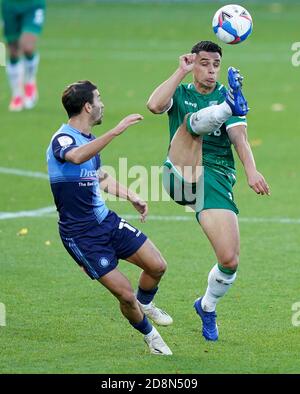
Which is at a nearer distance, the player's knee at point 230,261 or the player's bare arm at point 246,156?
the player's bare arm at point 246,156

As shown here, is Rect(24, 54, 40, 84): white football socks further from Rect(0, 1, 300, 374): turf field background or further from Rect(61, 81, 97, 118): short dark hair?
Rect(61, 81, 97, 118): short dark hair

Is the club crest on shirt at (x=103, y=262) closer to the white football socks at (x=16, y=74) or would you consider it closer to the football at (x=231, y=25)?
the football at (x=231, y=25)

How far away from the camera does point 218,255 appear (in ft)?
30.8

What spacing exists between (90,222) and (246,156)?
1422 millimetres

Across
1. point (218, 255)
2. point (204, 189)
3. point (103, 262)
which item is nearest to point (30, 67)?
point (204, 189)

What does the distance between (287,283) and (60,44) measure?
23.3m

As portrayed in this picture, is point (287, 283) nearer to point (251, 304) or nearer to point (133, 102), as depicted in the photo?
point (251, 304)

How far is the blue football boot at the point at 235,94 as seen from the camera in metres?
9.01

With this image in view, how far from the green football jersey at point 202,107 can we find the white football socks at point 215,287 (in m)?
0.89

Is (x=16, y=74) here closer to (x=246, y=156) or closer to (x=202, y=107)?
(x=202, y=107)

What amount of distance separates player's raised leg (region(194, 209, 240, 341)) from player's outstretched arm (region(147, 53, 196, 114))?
36.8 inches

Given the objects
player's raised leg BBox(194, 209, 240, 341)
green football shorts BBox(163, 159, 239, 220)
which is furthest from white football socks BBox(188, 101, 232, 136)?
player's raised leg BBox(194, 209, 240, 341)

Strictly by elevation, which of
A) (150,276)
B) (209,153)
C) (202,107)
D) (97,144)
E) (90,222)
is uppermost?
(202,107)

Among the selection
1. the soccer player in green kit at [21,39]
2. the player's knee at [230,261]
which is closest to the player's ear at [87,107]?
the player's knee at [230,261]
